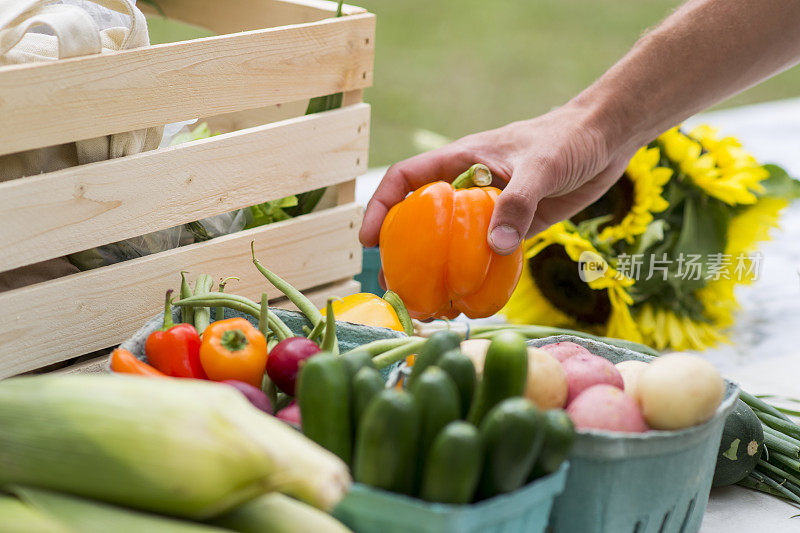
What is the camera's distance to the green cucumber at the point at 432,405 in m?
0.78

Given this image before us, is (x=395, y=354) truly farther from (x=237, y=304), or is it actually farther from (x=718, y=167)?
(x=718, y=167)

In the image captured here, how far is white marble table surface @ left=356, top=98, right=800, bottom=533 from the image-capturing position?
115 cm

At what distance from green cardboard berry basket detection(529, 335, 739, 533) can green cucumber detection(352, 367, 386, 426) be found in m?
0.21

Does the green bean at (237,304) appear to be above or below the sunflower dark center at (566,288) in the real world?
above

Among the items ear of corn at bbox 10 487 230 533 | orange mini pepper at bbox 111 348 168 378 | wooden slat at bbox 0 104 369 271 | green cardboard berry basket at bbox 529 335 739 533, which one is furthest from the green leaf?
ear of corn at bbox 10 487 230 533

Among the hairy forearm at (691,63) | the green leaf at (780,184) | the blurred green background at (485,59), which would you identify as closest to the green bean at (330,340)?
the hairy forearm at (691,63)

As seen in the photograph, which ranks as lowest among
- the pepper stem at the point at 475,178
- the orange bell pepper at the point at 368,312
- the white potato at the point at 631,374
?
the orange bell pepper at the point at 368,312

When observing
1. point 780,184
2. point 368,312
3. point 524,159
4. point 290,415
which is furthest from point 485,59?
point 290,415

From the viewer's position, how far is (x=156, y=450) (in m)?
0.74

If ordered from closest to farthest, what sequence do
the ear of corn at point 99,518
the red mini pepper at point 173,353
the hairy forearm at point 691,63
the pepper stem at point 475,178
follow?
the ear of corn at point 99,518 < the red mini pepper at point 173,353 < the pepper stem at point 475,178 < the hairy forearm at point 691,63

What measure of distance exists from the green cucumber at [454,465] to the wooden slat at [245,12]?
94cm

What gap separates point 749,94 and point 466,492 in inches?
229

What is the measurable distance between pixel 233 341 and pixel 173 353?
80 millimetres

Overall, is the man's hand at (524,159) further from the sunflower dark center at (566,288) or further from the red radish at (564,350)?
the red radish at (564,350)
